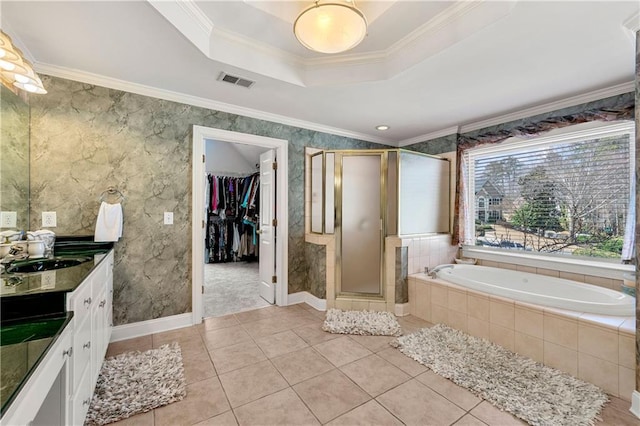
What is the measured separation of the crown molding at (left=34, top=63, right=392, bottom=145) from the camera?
225 centimetres

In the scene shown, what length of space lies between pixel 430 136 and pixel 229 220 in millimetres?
4391

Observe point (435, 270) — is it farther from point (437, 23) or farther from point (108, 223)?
point (108, 223)

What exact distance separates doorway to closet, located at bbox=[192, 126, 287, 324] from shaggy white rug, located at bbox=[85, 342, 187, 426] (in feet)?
2.39

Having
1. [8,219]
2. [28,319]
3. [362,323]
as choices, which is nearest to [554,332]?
[362,323]

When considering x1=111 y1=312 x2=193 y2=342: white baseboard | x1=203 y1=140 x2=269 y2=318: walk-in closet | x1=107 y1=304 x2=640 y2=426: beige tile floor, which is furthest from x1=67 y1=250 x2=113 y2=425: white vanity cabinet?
x1=203 y1=140 x2=269 y2=318: walk-in closet

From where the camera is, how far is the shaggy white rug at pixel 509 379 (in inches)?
64.9

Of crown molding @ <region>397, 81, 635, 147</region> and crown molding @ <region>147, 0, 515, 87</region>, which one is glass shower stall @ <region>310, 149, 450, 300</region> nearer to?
crown molding @ <region>397, 81, 635, 147</region>

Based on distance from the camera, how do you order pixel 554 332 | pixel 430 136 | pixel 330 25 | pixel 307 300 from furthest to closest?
pixel 430 136, pixel 307 300, pixel 554 332, pixel 330 25

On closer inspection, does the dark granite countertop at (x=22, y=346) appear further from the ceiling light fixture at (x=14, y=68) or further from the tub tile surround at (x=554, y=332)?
the tub tile surround at (x=554, y=332)

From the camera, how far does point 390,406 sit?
1718 millimetres

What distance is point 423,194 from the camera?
11.7 ft

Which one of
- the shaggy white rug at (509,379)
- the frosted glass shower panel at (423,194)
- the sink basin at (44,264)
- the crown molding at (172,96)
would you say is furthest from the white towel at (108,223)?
the frosted glass shower panel at (423,194)

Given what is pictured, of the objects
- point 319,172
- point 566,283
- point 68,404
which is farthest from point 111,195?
point 566,283

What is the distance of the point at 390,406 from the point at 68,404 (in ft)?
5.49
